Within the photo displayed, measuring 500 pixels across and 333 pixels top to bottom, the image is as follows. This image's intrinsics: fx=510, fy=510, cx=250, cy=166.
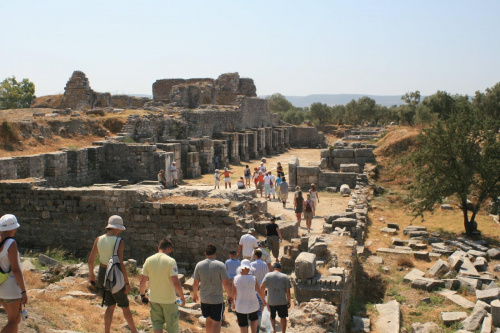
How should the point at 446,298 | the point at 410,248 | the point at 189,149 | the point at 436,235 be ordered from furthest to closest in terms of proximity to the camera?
the point at 189,149, the point at 436,235, the point at 410,248, the point at 446,298

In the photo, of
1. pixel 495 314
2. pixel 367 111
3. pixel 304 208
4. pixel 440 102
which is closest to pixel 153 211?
pixel 304 208

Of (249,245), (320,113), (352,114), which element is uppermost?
(320,113)

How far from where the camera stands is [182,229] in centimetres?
1055

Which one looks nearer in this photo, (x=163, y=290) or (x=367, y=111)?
(x=163, y=290)

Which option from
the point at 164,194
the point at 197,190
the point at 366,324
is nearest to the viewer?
the point at 366,324

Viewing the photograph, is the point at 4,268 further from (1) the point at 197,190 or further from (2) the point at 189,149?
(2) the point at 189,149

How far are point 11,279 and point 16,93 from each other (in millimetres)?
42553

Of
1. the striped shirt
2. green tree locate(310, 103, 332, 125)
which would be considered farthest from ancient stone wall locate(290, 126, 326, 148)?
the striped shirt

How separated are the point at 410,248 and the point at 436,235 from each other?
2.05 meters

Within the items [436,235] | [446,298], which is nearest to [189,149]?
[436,235]

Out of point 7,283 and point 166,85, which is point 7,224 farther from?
point 166,85

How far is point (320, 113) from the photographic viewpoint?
242 feet

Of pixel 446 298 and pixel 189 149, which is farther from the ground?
pixel 189 149

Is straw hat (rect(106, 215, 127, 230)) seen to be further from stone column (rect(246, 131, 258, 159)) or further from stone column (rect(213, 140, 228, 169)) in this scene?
stone column (rect(246, 131, 258, 159))
